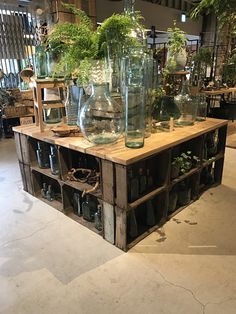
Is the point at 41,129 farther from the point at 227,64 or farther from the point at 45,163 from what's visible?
the point at 227,64

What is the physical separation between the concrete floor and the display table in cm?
14

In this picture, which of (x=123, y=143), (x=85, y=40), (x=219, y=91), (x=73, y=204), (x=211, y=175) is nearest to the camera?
(x=123, y=143)

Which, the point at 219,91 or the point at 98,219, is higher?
the point at 219,91

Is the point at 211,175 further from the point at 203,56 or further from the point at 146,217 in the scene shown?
the point at 203,56

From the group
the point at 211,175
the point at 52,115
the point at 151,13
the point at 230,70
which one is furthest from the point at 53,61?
the point at 151,13

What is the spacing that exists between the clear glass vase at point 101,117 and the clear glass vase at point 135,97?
9 centimetres

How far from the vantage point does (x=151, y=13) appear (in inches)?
270

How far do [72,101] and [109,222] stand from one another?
3.47ft

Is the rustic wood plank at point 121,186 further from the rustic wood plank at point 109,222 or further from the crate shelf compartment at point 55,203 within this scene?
the crate shelf compartment at point 55,203

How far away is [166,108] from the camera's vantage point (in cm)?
234

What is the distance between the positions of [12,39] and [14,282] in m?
5.49

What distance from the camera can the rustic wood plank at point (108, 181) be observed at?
67.5 inches

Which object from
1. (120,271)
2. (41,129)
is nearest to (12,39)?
(41,129)

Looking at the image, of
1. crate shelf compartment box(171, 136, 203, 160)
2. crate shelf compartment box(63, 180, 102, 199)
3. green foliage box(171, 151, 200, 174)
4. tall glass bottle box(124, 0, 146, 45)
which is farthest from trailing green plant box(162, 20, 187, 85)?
crate shelf compartment box(63, 180, 102, 199)
